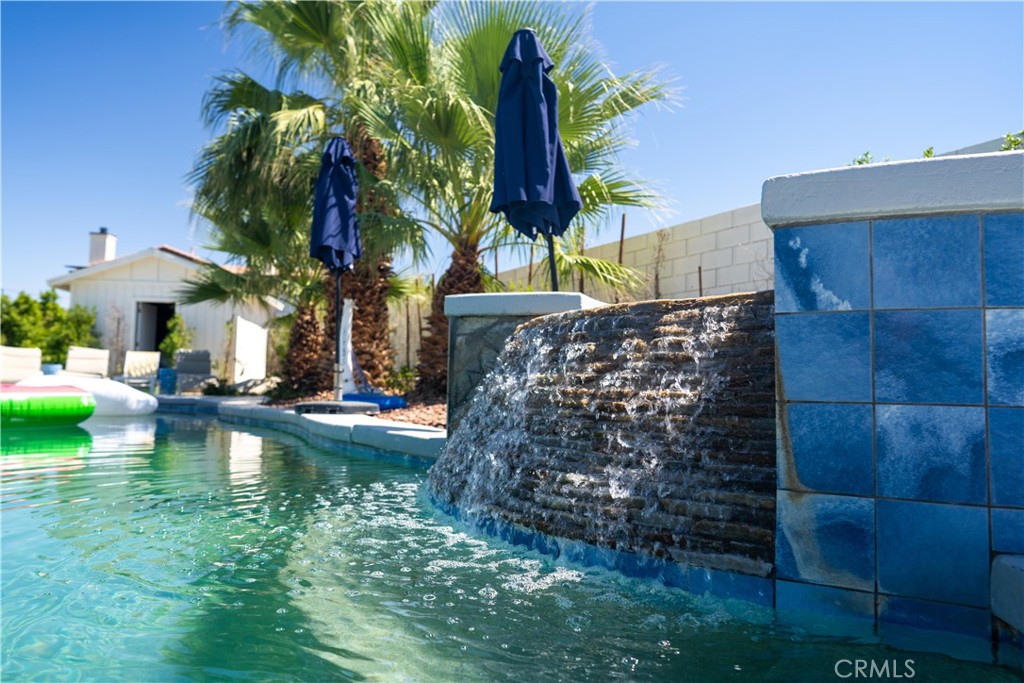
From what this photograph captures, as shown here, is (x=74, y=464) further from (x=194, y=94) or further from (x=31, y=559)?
(x=194, y=94)

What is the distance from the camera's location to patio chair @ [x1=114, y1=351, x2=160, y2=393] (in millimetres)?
16391

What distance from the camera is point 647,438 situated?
3.00 m

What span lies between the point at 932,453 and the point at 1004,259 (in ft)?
2.22

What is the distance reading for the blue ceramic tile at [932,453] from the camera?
2.03 meters

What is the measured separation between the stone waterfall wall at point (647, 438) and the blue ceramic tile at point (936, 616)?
403 mm

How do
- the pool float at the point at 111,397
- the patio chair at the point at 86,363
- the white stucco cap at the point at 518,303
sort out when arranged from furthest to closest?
the patio chair at the point at 86,363 < the pool float at the point at 111,397 < the white stucco cap at the point at 518,303

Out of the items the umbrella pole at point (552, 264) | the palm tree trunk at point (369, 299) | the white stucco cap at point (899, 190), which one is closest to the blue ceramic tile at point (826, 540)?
the white stucco cap at point (899, 190)

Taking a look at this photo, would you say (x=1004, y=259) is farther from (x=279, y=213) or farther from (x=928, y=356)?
(x=279, y=213)

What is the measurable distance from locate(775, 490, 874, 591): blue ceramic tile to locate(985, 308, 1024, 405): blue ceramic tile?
54 cm

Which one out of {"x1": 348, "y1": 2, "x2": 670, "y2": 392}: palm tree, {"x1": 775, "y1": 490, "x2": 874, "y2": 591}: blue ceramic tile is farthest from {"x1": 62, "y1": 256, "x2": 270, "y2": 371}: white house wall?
{"x1": 775, "y1": 490, "x2": 874, "y2": 591}: blue ceramic tile

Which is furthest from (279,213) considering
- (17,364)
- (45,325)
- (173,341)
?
(45,325)

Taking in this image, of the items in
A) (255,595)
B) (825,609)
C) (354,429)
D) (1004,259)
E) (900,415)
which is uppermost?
(1004,259)

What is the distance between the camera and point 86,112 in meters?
13.8

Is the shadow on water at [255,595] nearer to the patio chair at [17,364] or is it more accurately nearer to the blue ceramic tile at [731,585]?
the blue ceramic tile at [731,585]
